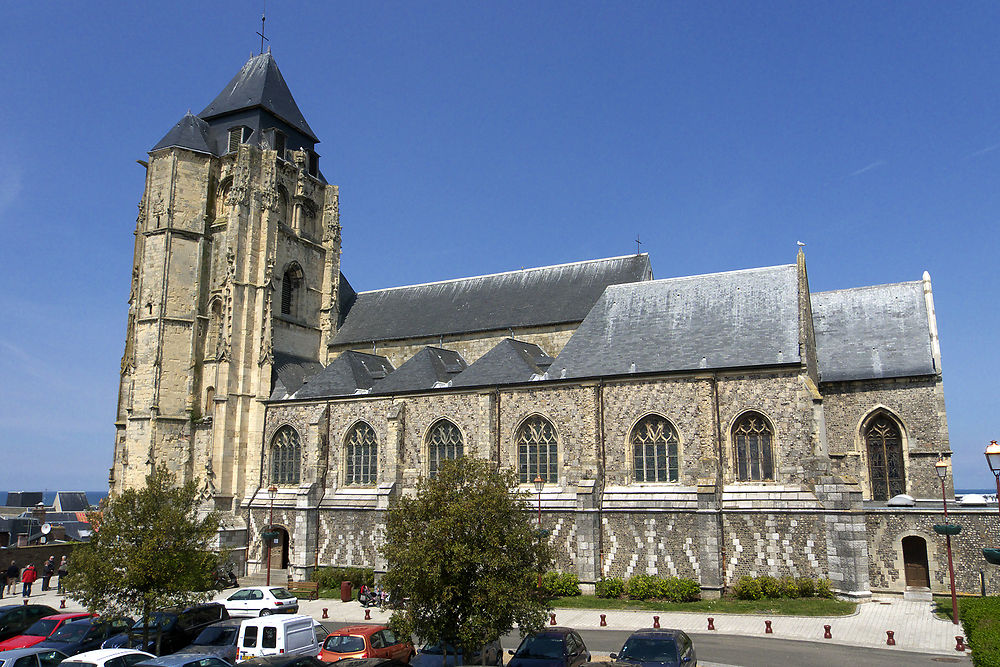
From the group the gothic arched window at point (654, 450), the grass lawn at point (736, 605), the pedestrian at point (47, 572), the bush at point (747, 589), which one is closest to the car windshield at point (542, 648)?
the grass lawn at point (736, 605)

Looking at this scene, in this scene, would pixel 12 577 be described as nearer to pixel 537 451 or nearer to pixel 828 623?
pixel 537 451

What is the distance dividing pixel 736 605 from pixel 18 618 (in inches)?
823

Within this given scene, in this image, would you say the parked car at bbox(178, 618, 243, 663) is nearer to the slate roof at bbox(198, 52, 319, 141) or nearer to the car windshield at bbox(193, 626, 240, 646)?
the car windshield at bbox(193, 626, 240, 646)

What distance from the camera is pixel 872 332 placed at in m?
30.2

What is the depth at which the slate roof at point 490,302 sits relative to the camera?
35062 mm

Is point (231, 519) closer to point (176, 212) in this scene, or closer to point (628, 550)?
point (176, 212)

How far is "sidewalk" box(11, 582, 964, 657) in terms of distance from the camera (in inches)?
699

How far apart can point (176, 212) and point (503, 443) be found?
69.7 ft

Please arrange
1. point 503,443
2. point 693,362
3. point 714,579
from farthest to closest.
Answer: point 503,443 < point 693,362 < point 714,579

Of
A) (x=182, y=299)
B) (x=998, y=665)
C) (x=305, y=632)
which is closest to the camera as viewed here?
(x=998, y=665)

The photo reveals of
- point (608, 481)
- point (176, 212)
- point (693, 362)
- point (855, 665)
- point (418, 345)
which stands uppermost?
point (176, 212)

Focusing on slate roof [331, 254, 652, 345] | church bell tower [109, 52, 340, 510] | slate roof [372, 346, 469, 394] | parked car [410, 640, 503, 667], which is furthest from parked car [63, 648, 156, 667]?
slate roof [331, 254, 652, 345]

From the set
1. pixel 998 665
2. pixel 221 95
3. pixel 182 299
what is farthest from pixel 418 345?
pixel 998 665

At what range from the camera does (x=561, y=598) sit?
24.8 metres
